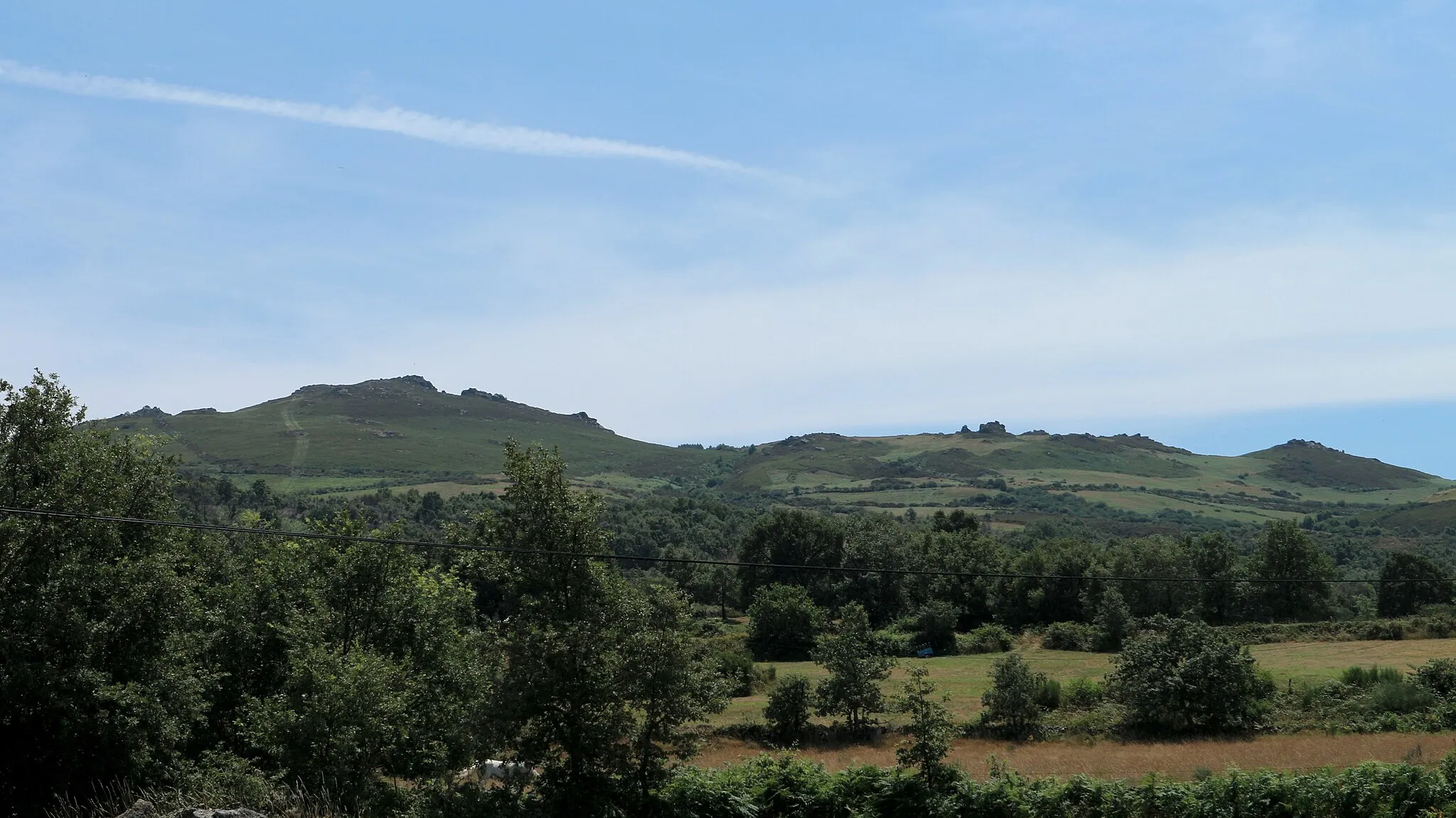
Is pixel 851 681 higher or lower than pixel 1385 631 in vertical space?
lower

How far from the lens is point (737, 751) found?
149ft

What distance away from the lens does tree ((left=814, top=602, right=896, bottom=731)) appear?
159 ft

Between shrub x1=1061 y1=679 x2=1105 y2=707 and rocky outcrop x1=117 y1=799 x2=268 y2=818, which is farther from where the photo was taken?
shrub x1=1061 y1=679 x2=1105 y2=707

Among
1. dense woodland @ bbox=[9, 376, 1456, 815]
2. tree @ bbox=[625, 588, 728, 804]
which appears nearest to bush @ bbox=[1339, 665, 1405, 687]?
dense woodland @ bbox=[9, 376, 1456, 815]

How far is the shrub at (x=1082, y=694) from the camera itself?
50.2 m

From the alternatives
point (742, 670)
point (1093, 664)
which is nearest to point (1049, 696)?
point (1093, 664)

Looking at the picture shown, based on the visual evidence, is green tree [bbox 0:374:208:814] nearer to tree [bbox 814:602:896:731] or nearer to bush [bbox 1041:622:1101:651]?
tree [bbox 814:602:896:731]

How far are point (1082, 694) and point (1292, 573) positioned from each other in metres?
46.5

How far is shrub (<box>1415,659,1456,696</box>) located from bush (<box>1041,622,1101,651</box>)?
30.1 metres

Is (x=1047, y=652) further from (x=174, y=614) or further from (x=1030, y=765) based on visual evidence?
(x=174, y=614)

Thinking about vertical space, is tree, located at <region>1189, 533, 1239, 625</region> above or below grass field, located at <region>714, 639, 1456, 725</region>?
above

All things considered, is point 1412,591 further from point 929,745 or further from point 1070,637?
point 929,745

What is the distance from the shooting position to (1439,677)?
144ft

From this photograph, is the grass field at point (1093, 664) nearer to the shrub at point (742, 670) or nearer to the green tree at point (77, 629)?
the shrub at point (742, 670)
